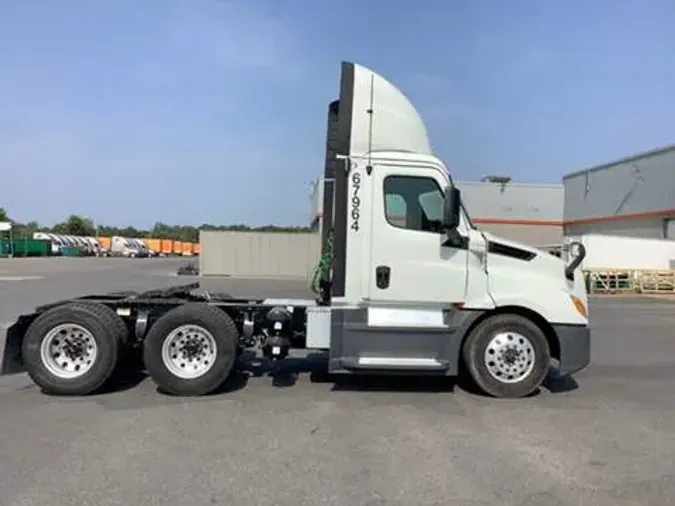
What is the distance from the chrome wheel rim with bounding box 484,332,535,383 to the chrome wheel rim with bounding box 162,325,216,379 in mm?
3248

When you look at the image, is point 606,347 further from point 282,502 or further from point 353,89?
point 282,502

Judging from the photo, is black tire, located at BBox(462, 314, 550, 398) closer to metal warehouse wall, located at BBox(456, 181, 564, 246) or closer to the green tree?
metal warehouse wall, located at BBox(456, 181, 564, 246)

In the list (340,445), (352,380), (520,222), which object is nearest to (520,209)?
(520,222)

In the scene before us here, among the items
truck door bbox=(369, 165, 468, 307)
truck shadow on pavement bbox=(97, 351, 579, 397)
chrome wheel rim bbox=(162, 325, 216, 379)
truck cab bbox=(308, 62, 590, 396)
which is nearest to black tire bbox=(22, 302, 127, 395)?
truck shadow on pavement bbox=(97, 351, 579, 397)

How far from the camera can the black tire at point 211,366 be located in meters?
8.21

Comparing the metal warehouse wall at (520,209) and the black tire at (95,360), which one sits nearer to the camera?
the black tire at (95,360)

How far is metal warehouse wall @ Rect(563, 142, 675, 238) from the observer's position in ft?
111

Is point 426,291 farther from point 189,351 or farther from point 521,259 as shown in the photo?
point 189,351

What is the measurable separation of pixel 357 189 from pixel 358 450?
3336 mm

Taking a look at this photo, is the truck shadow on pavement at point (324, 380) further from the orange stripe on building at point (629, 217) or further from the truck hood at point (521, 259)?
the orange stripe on building at point (629, 217)

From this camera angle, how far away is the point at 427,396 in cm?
847

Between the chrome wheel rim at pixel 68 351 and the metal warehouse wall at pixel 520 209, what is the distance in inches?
1733

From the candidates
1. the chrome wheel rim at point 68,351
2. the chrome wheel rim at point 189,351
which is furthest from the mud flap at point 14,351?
the chrome wheel rim at point 189,351

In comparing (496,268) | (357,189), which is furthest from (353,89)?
(496,268)
